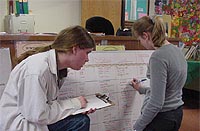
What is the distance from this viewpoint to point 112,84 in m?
2.06

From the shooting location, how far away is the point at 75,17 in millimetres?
4609

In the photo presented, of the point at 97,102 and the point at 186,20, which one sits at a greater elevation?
the point at 186,20

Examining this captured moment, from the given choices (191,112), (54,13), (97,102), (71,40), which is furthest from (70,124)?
(54,13)

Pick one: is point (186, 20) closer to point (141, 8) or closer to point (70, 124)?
point (141, 8)

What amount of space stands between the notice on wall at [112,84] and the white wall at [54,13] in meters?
2.55

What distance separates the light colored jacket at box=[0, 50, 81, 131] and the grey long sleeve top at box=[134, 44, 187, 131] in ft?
1.82

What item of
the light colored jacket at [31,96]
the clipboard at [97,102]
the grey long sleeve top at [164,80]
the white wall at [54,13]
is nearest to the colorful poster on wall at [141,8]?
the white wall at [54,13]

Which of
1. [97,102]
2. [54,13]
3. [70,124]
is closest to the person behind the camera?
[70,124]

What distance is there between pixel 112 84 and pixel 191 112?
2219mm

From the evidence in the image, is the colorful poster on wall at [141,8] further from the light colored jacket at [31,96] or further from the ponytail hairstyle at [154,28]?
the light colored jacket at [31,96]

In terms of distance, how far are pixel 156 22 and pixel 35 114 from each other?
890 millimetres

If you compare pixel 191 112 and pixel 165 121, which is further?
pixel 191 112

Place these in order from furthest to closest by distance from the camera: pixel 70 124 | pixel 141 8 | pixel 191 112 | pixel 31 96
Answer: pixel 141 8 → pixel 191 112 → pixel 70 124 → pixel 31 96

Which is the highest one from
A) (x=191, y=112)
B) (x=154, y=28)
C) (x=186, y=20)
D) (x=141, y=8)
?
(x=141, y=8)
